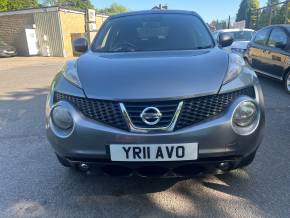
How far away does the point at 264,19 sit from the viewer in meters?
24.3

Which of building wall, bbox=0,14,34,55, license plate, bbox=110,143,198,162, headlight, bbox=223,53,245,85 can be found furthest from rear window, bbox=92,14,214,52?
building wall, bbox=0,14,34,55

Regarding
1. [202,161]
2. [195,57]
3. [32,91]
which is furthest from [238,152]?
[32,91]

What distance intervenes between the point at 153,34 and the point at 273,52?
14.3 feet

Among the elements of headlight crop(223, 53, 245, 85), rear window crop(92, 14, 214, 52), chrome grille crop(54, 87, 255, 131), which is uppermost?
rear window crop(92, 14, 214, 52)

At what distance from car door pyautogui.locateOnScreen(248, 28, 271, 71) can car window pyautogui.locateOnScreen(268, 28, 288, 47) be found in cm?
22

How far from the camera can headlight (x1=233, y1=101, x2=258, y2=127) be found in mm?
2172

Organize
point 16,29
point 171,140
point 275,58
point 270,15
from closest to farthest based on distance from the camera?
point 171,140
point 275,58
point 270,15
point 16,29

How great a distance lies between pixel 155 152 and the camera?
6.89 feet

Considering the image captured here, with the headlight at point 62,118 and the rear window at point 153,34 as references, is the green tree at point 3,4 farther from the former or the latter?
the headlight at point 62,118

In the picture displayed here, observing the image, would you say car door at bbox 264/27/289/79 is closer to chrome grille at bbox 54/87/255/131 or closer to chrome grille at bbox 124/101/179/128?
chrome grille at bbox 54/87/255/131

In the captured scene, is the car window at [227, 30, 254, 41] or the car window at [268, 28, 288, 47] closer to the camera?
the car window at [268, 28, 288, 47]

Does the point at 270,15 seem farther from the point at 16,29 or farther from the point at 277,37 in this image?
the point at 16,29

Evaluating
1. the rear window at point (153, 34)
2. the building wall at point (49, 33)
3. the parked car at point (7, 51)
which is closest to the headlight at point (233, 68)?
the rear window at point (153, 34)

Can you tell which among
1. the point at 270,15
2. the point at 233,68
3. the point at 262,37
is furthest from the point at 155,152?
the point at 270,15
